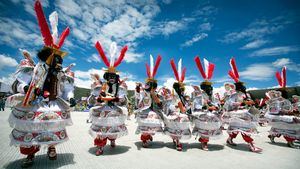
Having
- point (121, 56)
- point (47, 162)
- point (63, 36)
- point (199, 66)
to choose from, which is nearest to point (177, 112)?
point (199, 66)

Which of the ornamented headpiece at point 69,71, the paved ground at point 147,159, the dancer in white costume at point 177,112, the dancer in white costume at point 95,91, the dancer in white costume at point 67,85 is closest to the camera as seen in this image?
the paved ground at point 147,159

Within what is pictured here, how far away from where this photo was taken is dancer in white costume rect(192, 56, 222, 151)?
18.2 feet

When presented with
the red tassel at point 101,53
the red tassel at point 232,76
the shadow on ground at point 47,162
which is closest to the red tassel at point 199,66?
the red tassel at point 232,76

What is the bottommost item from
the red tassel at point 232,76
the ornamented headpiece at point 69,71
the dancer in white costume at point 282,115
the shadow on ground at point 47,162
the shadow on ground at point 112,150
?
the shadow on ground at point 112,150

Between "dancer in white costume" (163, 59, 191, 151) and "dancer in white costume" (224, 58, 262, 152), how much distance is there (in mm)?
1578

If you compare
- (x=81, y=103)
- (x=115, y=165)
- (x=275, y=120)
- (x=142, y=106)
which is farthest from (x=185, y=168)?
(x=81, y=103)

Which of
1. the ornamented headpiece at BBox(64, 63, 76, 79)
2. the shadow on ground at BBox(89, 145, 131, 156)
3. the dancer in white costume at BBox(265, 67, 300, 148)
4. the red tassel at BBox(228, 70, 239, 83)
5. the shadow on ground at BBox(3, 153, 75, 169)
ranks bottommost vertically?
the shadow on ground at BBox(89, 145, 131, 156)

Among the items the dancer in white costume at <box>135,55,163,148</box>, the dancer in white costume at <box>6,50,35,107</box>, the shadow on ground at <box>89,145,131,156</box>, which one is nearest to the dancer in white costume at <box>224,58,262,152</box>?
the dancer in white costume at <box>135,55,163,148</box>

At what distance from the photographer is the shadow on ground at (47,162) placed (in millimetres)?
3525

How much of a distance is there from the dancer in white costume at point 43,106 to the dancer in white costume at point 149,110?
231 centimetres

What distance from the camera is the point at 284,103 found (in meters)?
6.70

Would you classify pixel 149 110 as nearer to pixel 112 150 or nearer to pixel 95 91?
pixel 112 150

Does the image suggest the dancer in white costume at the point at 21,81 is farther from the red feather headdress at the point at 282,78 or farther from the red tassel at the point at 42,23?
the red feather headdress at the point at 282,78

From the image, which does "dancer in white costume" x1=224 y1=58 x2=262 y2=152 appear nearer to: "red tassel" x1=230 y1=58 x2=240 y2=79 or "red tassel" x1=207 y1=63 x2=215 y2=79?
"red tassel" x1=230 y1=58 x2=240 y2=79
